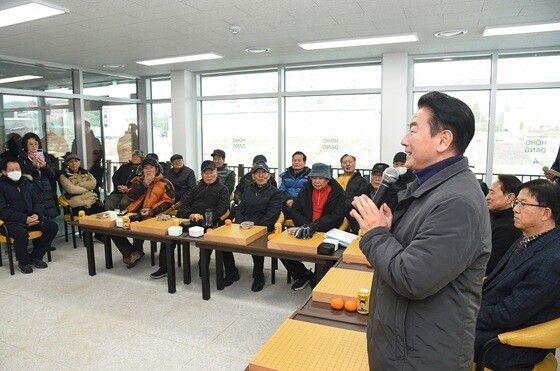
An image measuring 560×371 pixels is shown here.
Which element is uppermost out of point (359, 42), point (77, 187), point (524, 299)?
point (359, 42)

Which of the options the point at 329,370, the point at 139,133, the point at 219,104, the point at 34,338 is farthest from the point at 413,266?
the point at 139,133

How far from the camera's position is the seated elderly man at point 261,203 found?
4.03m

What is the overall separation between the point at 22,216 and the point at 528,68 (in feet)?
23.6

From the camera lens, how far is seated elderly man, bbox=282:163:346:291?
12.4ft

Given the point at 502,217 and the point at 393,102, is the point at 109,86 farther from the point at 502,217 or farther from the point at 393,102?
the point at 502,217

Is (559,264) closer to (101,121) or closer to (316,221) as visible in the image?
(316,221)

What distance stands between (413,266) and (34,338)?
318cm

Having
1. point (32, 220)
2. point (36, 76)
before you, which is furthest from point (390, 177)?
point (36, 76)

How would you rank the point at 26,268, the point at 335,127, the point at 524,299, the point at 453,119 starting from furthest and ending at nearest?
the point at 335,127, the point at 26,268, the point at 524,299, the point at 453,119

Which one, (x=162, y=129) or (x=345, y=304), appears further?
(x=162, y=129)

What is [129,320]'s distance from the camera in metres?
3.23

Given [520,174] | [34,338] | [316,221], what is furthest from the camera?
[520,174]

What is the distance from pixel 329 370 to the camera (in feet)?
4.45

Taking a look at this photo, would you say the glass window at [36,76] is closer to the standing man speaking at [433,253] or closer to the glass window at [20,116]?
the glass window at [20,116]
